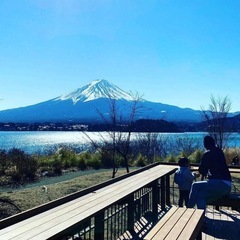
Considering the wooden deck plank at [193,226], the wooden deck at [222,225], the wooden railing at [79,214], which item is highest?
the wooden railing at [79,214]

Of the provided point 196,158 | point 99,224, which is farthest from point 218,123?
point 99,224

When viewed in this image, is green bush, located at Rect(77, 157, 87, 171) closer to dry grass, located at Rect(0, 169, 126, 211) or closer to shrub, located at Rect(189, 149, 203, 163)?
shrub, located at Rect(189, 149, 203, 163)

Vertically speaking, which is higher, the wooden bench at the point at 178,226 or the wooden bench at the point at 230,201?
the wooden bench at the point at 178,226

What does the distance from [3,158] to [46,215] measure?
1147 centimetres

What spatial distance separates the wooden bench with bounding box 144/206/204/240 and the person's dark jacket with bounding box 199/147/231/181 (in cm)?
94

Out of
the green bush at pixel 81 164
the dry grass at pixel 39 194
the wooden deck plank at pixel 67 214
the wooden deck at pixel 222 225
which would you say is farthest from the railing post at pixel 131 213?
the green bush at pixel 81 164

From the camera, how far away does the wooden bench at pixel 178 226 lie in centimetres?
336

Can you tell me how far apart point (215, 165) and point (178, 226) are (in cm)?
172

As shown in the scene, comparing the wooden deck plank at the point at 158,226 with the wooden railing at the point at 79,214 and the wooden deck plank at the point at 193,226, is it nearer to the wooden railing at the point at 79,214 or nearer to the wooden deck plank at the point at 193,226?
the wooden deck plank at the point at 193,226

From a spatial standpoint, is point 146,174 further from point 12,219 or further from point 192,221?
point 12,219

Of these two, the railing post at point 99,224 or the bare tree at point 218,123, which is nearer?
the railing post at point 99,224

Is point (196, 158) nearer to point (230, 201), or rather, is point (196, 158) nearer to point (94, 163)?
point (94, 163)

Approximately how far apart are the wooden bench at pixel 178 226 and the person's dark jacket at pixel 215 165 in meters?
0.94

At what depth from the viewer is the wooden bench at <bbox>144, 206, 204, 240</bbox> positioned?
3361mm
